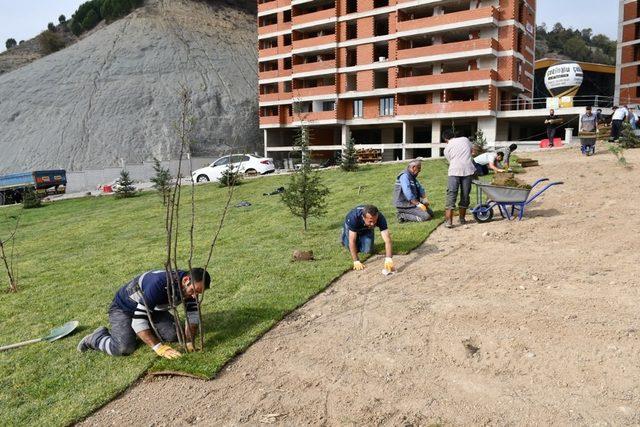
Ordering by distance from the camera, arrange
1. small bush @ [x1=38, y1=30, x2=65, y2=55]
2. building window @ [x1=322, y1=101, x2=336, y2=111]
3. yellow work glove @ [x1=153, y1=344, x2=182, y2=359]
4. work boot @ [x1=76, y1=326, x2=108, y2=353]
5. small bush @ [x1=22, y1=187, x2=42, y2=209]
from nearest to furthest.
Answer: yellow work glove @ [x1=153, y1=344, x2=182, y2=359] < work boot @ [x1=76, y1=326, x2=108, y2=353] < small bush @ [x1=22, y1=187, x2=42, y2=209] < building window @ [x1=322, y1=101, x2=336, y2=111] < small bush @ [x1=38, y1=30, x2=65, y2=55]

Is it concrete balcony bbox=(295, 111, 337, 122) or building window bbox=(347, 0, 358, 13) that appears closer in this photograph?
building window bbox=(347, 0, 358, 13)

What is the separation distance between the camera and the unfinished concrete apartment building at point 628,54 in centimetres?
4412

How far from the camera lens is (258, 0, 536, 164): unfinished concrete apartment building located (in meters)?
33.1

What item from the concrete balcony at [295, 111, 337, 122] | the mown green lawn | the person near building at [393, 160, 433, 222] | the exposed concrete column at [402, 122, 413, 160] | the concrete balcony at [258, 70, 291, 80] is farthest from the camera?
the concrete balcony at [258, 70, 291, 80]

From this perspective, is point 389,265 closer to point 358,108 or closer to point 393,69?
point 393,69

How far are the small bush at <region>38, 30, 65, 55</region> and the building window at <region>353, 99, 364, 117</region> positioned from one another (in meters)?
53.7

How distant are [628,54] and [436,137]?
2469cm

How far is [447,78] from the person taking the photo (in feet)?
110

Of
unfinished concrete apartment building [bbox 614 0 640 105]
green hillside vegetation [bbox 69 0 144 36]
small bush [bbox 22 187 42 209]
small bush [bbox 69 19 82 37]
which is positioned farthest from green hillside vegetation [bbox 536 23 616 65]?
small bush [bbox 22 187 42 209]

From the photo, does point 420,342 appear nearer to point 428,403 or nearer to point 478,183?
point 428,403

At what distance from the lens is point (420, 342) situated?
4.95 meters

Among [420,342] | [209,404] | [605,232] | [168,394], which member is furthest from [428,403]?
[605,232]

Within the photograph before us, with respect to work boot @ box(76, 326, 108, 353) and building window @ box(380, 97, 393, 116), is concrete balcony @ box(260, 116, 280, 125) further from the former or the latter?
work boot @ box(76, 326, 108, 353)

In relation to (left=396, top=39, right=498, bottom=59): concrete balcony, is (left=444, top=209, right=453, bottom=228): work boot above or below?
below
